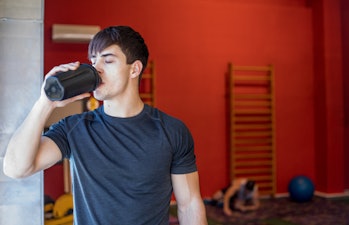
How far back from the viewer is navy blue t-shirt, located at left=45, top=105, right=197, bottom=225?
120cm

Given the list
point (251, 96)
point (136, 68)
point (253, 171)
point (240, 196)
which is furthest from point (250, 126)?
point (136, 68)

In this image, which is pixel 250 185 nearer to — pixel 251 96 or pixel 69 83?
pixel 251 96

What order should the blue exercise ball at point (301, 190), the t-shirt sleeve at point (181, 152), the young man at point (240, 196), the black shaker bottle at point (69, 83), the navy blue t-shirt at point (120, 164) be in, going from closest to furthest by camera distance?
the black shaker bottle at point (69, 83)
the navy blue t-shirt at point (120, 164)
the t-shirt sleeve at point (181, 152)
the young man at point (240, 196)
the blue exercise ball at point (301, 190)

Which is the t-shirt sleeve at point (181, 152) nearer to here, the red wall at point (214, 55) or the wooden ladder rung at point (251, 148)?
the red wall at point (214, 55)

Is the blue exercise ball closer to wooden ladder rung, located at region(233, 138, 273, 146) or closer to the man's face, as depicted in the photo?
wooden ladder rung, located at region(233, 138, 273, 146)

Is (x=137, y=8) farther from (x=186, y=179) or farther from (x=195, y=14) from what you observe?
(x=186, y=179)

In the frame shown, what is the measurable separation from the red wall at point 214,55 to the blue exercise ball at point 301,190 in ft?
1.25

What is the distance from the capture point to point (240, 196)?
197 inches

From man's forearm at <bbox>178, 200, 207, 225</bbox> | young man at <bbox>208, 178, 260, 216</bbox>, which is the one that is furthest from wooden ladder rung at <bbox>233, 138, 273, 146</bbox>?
man's forearm at <bbox>178, 200, 207, 225</bbox>

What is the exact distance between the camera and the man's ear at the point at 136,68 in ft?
4.32

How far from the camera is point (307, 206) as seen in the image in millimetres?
5168

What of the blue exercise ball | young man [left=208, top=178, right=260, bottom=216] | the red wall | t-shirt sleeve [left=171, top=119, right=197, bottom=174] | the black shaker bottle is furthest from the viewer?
the blue exercise ball

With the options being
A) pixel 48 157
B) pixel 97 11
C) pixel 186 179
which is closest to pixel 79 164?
pixel 48 157

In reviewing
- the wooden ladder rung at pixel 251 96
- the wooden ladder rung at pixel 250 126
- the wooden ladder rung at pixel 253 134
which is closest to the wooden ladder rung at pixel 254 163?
the wooden ladder rung at pixel 253 134
